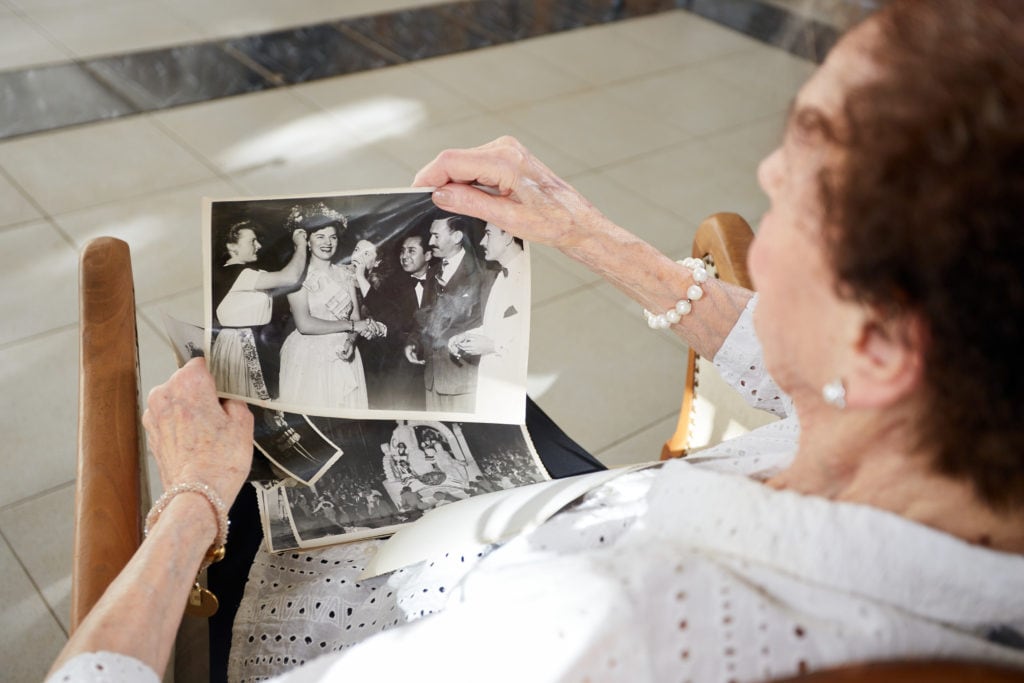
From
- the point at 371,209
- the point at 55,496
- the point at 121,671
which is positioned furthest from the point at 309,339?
the point at 55,496

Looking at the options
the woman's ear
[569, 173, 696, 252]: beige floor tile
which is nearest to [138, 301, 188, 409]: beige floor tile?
[569, 173, 696, 252]: beige floor tile

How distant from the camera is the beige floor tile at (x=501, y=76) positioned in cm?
357

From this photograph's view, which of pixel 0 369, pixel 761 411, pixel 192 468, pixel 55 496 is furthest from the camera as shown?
pixel 0 369

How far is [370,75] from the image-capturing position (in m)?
3.60

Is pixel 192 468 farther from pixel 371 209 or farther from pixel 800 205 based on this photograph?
pixel 800 205

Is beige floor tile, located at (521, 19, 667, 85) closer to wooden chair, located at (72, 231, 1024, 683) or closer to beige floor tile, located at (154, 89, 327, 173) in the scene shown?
beige floor tile, located at (154, 89, 327, 173)

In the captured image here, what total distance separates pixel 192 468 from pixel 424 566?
30 centimetres

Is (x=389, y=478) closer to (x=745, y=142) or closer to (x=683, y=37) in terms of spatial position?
(x=745, y=142)

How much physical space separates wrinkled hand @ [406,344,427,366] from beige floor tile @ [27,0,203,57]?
294 cm

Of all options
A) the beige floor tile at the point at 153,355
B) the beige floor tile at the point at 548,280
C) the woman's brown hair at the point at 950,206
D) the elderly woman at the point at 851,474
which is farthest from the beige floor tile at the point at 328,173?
the woman's brown hair at the point at 950,206

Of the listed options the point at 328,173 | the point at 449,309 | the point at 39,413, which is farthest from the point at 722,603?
the point at 328,173

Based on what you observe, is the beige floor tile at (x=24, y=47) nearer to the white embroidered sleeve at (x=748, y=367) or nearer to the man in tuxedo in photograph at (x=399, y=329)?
the man in tuxedo in photograph at (x=399, y=329)

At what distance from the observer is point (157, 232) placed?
257 centimetres

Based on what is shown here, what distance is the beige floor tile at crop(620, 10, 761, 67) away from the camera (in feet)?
13.8
